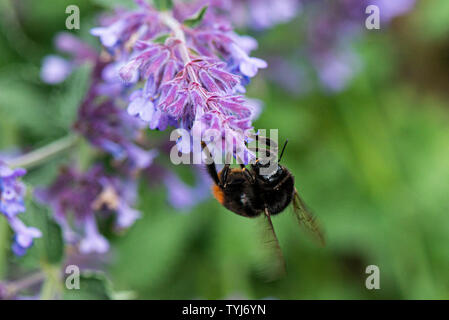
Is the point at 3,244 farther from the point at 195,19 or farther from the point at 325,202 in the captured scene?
the point at 325,202

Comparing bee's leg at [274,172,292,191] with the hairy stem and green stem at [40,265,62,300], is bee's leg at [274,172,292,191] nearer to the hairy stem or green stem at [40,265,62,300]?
the hairy stem

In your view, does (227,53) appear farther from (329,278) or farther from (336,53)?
(329,278)

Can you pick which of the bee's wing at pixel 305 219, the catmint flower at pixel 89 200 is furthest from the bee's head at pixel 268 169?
the catmint flower at pixel 89 200

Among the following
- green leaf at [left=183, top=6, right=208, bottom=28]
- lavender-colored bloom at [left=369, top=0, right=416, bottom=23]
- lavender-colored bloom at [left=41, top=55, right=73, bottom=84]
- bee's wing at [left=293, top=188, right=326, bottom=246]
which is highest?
lavender-colored bloom at [left=369, top=0, right=416, bottom=23]

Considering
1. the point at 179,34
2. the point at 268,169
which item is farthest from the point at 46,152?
the point at 268,169

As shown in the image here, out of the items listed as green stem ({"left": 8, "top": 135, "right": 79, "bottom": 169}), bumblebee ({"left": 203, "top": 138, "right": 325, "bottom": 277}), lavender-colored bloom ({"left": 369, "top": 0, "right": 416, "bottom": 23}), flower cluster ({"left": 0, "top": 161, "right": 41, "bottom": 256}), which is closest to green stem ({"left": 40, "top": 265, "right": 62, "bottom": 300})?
flower cluster ({"left": 0, "top": 161, "right": 41, "bottom": 256})

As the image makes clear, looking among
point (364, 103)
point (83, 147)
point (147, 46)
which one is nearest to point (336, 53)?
point (364, 103)
